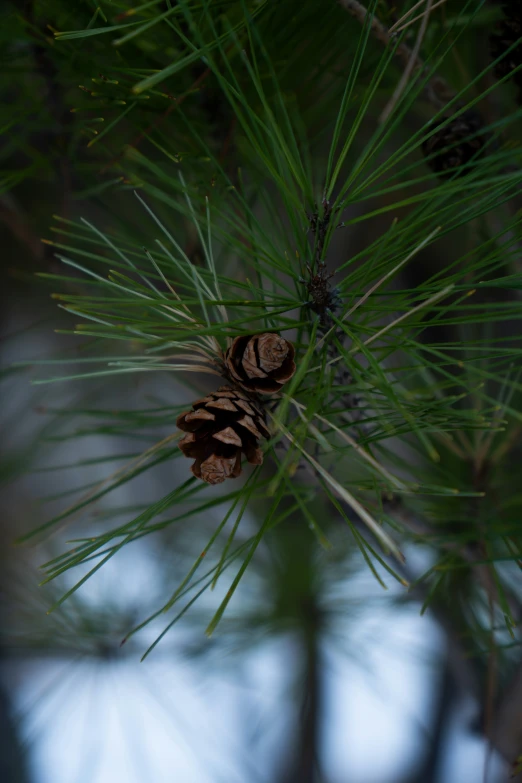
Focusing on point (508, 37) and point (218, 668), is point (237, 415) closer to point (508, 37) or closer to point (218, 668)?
point (508, 37)

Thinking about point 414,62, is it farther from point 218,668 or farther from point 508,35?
point 218,668

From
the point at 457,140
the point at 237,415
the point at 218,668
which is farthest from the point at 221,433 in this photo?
the point at 218,668

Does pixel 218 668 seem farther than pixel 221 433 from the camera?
Yes

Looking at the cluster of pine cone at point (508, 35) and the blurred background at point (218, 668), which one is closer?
the cluster of pine cone at point (508, 35)

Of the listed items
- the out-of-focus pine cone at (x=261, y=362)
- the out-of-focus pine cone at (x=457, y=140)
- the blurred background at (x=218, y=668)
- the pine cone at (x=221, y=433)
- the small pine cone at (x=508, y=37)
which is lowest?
the blurred background at (x=218, y=668)

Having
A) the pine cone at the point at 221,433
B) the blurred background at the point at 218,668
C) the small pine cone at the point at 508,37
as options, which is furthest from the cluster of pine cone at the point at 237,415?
the blurred background at the point at 218,668

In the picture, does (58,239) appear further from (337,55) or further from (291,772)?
(291,772)

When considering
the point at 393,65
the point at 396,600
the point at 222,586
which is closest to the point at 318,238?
the point at 393,65

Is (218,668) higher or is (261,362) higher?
(261,362)

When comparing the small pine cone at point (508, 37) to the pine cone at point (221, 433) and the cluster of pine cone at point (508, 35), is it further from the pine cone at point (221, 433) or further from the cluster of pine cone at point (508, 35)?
the pine cone at point (221, 433)

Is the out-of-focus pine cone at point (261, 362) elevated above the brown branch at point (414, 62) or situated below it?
below
